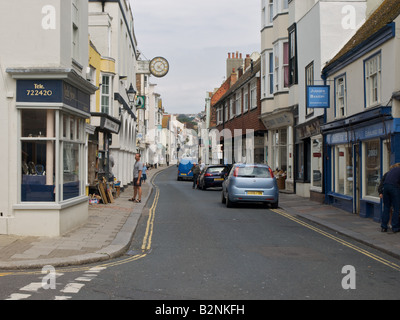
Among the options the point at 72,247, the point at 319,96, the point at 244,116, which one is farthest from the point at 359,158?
the point at 244,116

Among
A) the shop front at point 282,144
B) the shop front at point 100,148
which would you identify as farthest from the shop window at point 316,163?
the shop front at point 100,148

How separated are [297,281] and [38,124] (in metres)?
6.69

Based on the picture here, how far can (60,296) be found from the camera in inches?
243

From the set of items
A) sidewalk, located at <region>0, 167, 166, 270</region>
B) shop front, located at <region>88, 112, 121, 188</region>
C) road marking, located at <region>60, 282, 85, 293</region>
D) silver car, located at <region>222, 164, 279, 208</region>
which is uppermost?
shop front, located at <region>88, 112, 121, 188</region>

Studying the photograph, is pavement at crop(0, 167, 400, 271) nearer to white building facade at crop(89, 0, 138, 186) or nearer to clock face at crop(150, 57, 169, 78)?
white building facade at crop(89, 0, 138, 186)

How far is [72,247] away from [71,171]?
292cm

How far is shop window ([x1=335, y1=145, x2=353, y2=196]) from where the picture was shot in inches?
675

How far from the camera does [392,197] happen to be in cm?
1212

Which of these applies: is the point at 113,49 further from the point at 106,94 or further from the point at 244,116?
the point at 244,116

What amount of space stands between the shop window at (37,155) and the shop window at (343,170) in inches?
404

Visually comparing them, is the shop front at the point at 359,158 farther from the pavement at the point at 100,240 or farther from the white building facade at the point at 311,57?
the white building facade at the point at 311,57

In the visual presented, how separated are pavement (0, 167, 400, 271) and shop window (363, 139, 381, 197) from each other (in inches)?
36.9

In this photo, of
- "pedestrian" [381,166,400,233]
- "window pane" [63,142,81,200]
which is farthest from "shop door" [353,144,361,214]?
"window pane" [63,142,81,200]
